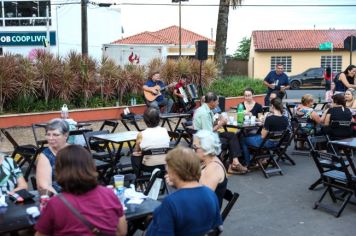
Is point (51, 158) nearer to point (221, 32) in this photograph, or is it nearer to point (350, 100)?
point (350, 100)

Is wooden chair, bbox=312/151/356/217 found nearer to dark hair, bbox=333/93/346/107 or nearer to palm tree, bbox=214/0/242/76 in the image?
dark hair, bbox=333/93/346/107

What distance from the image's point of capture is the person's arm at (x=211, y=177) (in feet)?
13.4

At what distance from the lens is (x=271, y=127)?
8102 millimetres

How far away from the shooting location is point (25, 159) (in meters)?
8.32

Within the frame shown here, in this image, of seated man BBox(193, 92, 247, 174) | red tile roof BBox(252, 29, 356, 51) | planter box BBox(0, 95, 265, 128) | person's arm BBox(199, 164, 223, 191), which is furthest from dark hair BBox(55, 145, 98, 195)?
red tile roof BBox(252, 29, 356, 51)

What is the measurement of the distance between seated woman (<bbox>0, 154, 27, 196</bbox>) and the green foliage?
12273mm

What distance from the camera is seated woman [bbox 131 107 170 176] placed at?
6148 millimetres

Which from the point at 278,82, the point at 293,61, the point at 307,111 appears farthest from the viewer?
the point at 293,61

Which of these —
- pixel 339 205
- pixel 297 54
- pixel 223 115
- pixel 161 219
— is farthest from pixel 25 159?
pixel 297 54

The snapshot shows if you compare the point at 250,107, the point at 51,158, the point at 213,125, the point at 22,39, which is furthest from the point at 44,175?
the point at 22,39

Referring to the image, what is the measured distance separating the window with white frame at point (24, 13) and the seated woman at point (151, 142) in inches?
1138

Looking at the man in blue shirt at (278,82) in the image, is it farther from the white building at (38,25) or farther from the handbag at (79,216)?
the white building at (38,25)

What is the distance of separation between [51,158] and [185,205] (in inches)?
74.9

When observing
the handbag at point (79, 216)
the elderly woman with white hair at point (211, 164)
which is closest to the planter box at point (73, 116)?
the elderly woman with white hair at point (211, 164)
